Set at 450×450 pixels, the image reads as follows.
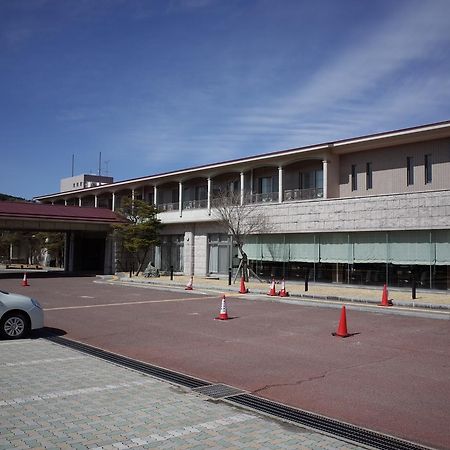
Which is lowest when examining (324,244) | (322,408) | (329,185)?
(322,408)

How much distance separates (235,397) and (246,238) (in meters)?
28.0

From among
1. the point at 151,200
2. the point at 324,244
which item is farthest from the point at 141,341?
the point at 151,200

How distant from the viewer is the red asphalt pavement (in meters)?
7.08

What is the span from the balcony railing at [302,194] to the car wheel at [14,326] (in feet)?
77.5

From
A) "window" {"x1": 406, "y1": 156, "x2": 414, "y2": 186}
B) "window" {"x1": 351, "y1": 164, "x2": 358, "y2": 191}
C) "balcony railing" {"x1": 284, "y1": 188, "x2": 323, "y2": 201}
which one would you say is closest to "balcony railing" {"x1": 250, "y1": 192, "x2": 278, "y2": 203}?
"balcony railing" {"x1": 284, "y1": 188, "x2": 323, "y2": 201}

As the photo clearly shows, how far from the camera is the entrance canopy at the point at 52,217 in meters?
41.1

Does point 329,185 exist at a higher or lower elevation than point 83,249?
higher

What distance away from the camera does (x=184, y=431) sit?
584 centimetres

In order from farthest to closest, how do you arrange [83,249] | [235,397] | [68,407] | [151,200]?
[83,249], [151,200], [235,397], [68,407]

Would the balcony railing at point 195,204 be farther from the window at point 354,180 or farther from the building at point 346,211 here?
the window at point 354,180

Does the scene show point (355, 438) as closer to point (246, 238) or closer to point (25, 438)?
point (25, 438)

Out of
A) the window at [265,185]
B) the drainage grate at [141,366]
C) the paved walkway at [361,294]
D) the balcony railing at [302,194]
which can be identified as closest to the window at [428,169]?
the paved walkway at [361,294]

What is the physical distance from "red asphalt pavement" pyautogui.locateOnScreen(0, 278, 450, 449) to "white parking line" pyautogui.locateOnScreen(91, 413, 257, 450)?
114 centimetres

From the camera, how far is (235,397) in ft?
24.3
